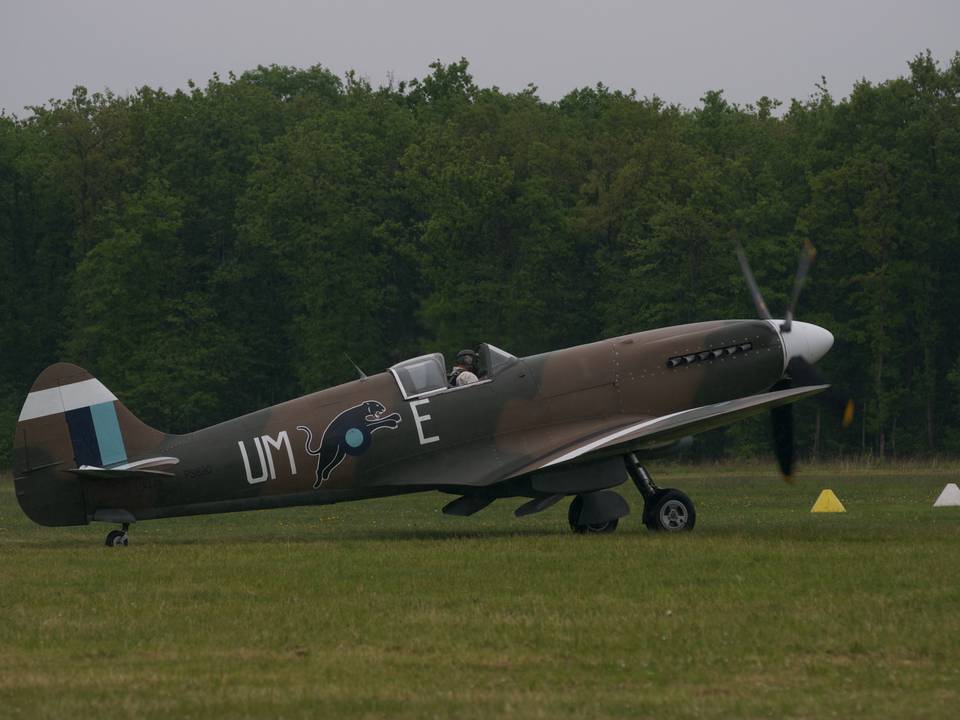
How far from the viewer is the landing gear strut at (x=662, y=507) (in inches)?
707

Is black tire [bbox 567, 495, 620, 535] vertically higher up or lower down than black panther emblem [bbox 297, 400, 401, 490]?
lower down

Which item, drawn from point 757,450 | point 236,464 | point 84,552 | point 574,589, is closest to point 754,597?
point 574,589

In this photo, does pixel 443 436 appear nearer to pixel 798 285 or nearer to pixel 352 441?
pixel 352 441

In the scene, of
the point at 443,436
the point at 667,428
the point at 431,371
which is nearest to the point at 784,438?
the point at 667,428

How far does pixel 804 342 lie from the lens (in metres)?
18.7

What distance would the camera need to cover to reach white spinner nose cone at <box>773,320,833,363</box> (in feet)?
61.2

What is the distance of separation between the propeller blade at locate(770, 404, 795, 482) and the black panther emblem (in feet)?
15.1

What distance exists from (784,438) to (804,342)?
1196 millimetres

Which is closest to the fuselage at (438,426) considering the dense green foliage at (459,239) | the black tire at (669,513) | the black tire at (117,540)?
the black tire at (117,540)

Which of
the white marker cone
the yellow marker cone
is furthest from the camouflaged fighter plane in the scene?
the white marker cone

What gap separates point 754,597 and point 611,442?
210 inches

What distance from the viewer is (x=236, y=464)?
17.3m

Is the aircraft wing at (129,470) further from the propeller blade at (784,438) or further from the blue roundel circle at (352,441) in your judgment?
the propeller blade at (784,438)

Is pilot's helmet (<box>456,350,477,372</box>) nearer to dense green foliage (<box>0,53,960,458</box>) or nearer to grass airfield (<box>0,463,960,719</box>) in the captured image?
grass airfield (<box>0,463,960,719</box>)
